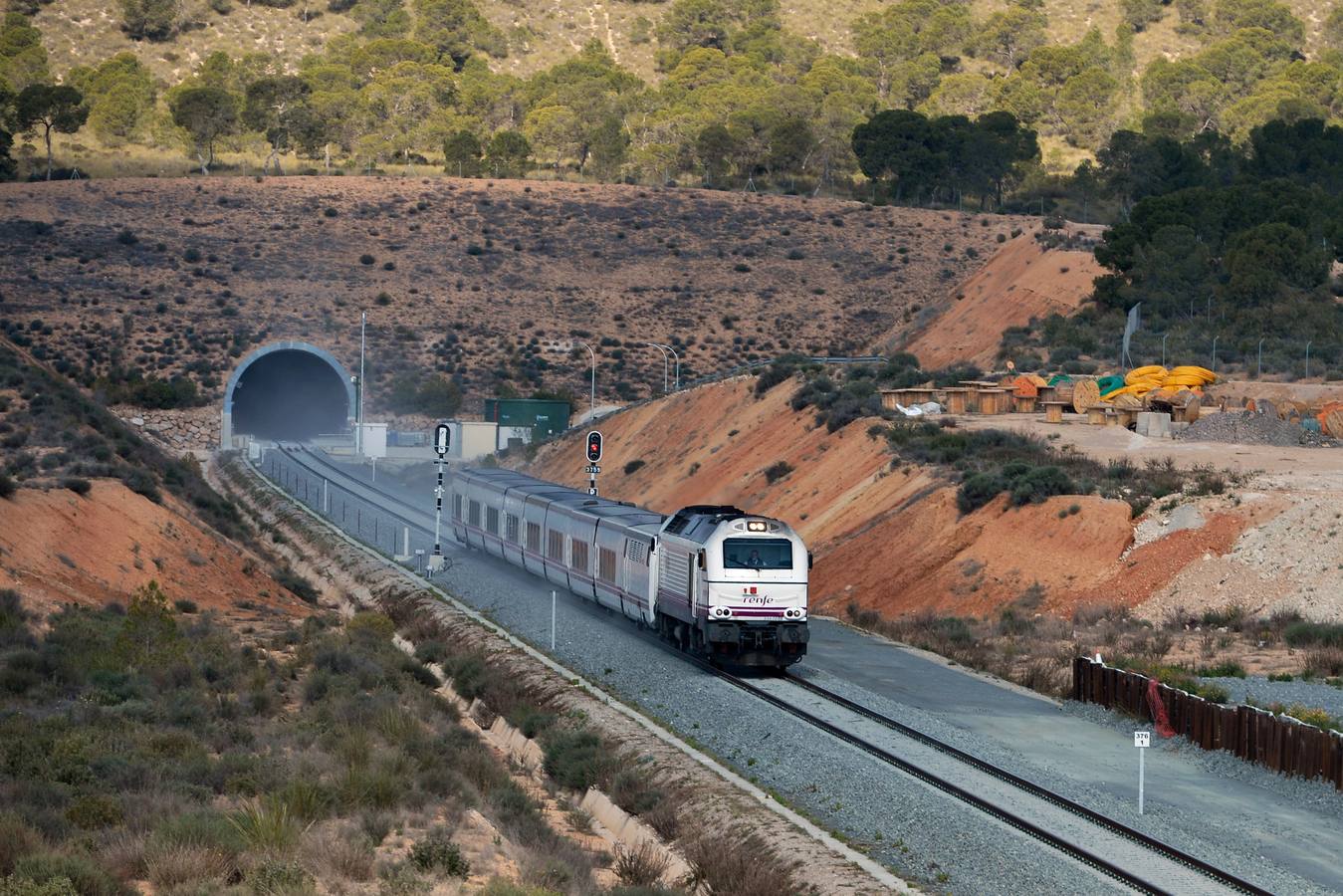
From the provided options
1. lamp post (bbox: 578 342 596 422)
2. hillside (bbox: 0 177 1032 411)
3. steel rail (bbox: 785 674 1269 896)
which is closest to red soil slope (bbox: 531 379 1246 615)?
steel rail (bbox: 785 674 1269 896)

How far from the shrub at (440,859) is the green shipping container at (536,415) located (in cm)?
6877

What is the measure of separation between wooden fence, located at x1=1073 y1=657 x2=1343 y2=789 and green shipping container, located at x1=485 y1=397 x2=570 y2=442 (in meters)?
59.1

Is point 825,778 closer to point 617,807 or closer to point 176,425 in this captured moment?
point 617,807

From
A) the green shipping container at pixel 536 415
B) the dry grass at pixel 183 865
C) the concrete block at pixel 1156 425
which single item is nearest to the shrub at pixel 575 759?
the dry grass at pixel 183 865

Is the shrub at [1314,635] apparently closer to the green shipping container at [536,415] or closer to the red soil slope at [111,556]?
the red soil slope at [111,556]

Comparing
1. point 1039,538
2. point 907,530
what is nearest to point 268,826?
point 1039,538

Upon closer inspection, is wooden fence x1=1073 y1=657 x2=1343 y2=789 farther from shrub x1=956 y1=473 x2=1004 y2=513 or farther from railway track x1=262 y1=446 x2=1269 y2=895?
shrub x1=956 y1=473 x2=1004 y2=513

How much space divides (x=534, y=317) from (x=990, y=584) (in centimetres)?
6826

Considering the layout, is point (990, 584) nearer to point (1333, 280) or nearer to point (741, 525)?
point (741, 525)

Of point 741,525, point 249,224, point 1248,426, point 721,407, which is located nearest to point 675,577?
point 741,525

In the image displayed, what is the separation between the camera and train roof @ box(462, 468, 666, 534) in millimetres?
34656

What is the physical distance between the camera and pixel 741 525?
2920cm

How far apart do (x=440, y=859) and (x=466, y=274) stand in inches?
3704

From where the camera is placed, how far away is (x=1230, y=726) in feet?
79.5
